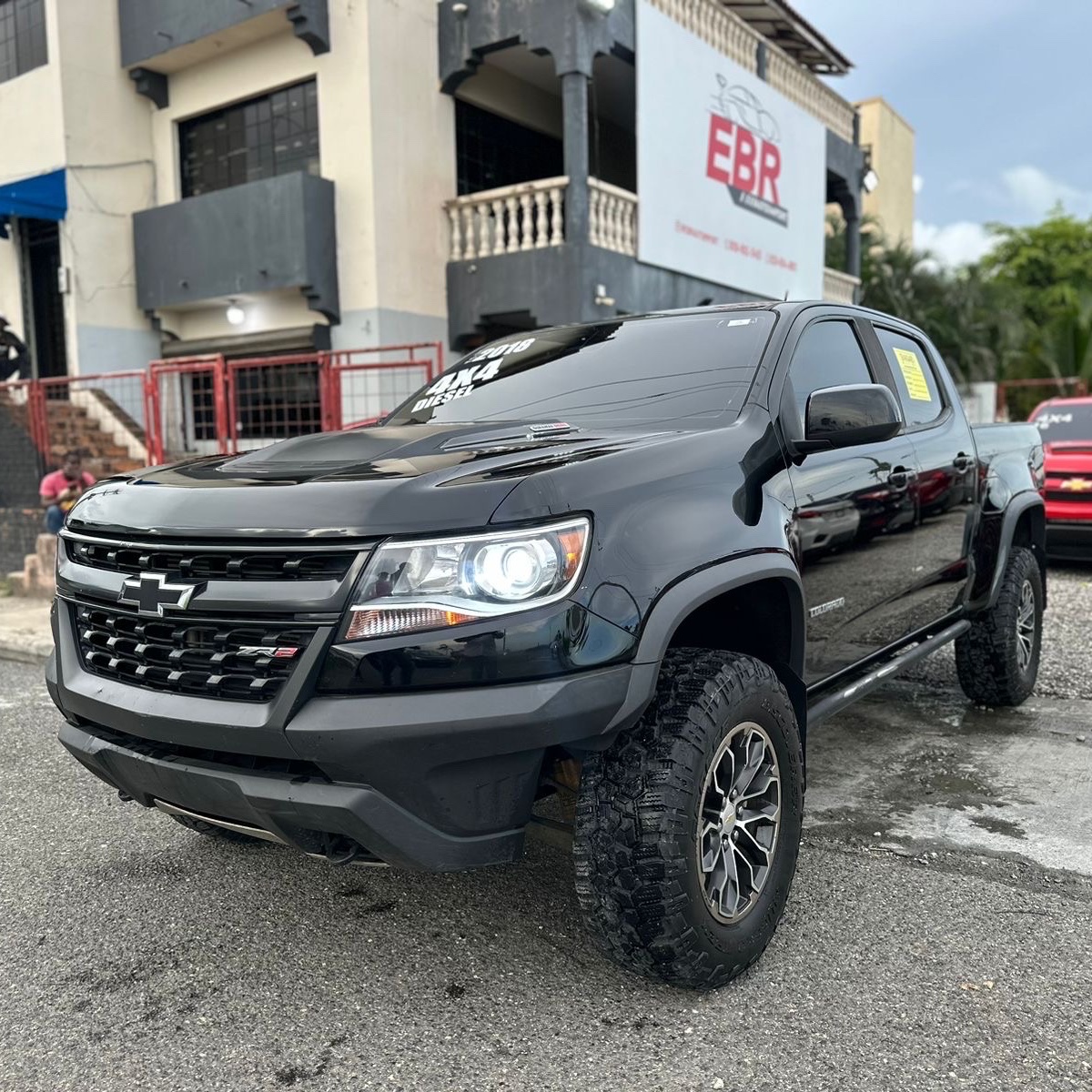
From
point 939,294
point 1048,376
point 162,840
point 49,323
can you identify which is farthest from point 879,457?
point 1048,376

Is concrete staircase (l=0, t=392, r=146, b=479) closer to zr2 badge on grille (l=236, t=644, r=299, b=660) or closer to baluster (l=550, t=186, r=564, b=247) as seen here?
baluster (l=550, t=186, r=564, b=247)

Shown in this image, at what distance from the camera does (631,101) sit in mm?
14328

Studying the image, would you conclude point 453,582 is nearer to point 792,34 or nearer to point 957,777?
point 957,777

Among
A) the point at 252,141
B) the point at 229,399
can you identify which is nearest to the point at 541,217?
the point at 252,141

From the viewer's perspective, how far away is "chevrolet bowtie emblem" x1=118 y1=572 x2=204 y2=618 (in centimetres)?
230

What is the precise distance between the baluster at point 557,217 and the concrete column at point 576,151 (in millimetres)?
116

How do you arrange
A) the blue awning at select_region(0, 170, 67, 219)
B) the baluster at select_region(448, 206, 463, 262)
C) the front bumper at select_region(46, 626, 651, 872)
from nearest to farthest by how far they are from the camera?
the front bumper at select_region(46, 626, 651, 872), the baluster at select_region(448, 206, 463, 262), the blue awning at select_region(0, 170, 67, 219)

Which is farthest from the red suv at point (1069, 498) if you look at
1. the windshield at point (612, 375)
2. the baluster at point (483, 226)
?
the windshield at point (612, 375)

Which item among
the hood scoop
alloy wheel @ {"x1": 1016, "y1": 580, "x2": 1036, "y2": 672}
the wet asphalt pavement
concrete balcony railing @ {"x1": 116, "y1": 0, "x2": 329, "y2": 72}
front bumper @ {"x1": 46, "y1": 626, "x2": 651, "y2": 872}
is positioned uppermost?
concrete balcony railing @ {"x1": 116, "y1": 0, "x2": 329, "y2": 72}

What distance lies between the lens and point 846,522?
10.5 ft

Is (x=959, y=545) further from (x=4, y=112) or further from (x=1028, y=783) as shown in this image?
(x=4, y=112)

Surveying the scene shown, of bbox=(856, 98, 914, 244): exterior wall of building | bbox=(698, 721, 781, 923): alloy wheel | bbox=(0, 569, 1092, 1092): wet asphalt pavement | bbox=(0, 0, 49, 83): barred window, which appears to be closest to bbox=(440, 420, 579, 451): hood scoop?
bbox=(698, 721, 781, 923): alloy wheel

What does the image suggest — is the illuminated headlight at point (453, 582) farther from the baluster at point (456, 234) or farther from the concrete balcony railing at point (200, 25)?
the concrete balcony railing at point (200, 25)

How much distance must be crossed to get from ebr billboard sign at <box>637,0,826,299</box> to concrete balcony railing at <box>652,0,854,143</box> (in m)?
0.26
